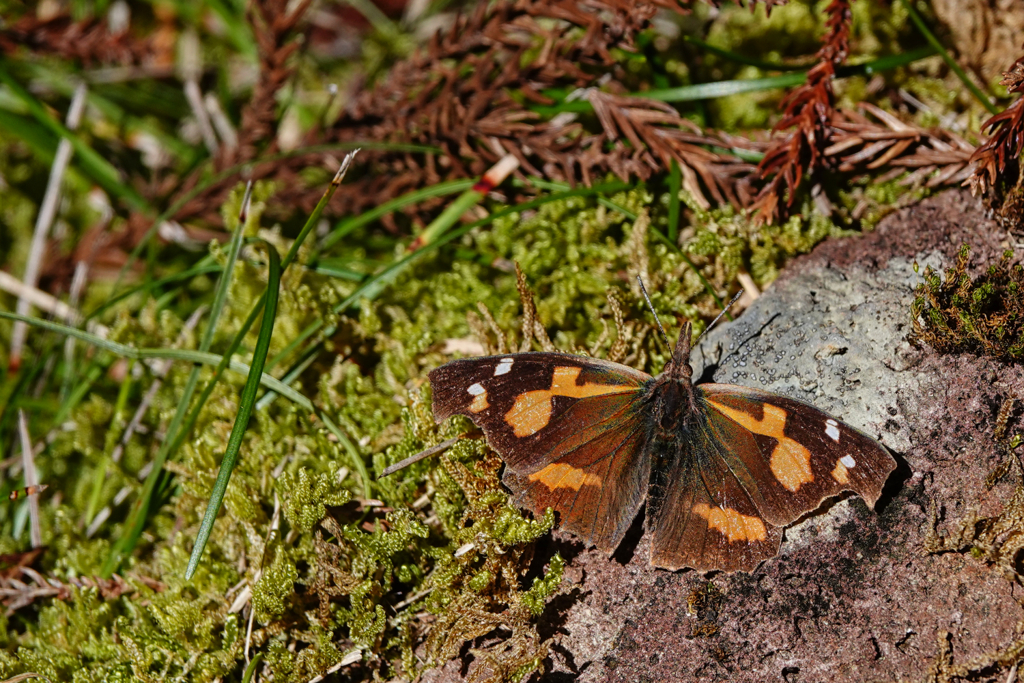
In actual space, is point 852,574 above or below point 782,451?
below

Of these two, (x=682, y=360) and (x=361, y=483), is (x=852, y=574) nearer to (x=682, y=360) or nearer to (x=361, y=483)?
(x=682, y=360)

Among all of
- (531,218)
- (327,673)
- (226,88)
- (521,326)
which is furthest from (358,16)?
(327,673)

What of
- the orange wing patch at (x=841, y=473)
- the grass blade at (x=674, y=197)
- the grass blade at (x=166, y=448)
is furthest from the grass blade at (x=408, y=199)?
the orange wing patch at (x=841, y=473)

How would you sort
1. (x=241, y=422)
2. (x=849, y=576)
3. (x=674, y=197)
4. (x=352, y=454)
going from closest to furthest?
(x=849, y=576), (x=241, y=422), (x=352, y=454), (x=674, y=197)

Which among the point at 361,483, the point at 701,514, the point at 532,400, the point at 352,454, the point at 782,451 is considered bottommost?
the point at 361,483

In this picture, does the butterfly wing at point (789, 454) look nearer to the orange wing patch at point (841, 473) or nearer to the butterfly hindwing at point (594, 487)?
the orange wing patch at point (841, 473)

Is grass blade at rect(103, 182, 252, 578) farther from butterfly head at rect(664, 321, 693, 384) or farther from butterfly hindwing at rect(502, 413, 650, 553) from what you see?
butterfly head at rect(664, 321, 693, 384)

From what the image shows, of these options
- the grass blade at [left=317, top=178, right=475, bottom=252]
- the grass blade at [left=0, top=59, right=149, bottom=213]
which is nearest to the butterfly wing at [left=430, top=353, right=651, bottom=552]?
the grass blade at [left=317, top=178, right=475, bottom=252]

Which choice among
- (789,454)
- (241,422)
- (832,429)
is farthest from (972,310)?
(241,422)
